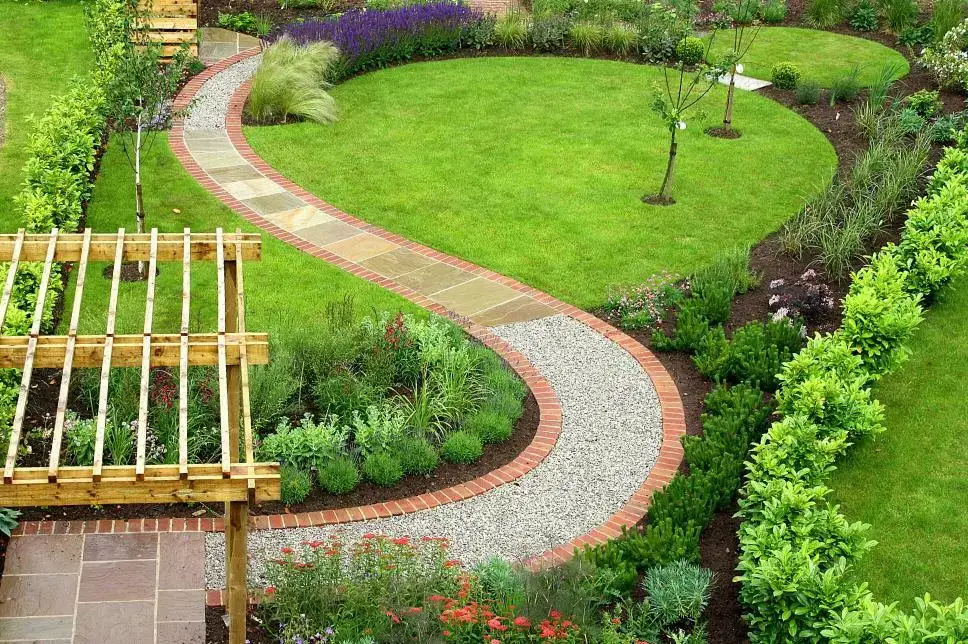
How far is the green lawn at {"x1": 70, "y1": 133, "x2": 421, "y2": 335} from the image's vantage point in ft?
35.4

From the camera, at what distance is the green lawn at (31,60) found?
14406 mm

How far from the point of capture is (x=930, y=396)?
33.2 feet

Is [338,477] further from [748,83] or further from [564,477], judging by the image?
[748,83]

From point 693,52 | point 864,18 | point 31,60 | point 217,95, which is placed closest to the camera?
point 217,95

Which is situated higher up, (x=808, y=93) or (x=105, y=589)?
(x=808, y=93)

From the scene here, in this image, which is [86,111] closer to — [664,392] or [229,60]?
[229,60]

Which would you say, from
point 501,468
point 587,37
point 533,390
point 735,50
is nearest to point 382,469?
point 501,468

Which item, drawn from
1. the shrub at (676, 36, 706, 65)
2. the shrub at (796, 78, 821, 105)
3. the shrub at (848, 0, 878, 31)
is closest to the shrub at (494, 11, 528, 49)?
the shrub at (676, 36, 706, 65)

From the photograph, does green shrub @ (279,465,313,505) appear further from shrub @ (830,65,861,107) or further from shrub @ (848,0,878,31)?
shrub @ (848,0,878,31)

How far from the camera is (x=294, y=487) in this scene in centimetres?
827

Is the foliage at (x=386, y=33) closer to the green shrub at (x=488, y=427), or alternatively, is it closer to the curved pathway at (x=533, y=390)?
the curved pathway at (x=533, y=390)

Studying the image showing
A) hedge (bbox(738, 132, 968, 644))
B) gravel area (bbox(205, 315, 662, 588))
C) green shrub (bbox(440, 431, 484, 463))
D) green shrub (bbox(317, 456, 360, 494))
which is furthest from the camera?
green shrub (bbox(440, 431, 484, 463))

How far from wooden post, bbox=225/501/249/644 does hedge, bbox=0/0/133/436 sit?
3.26m

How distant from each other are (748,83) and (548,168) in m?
6.03
